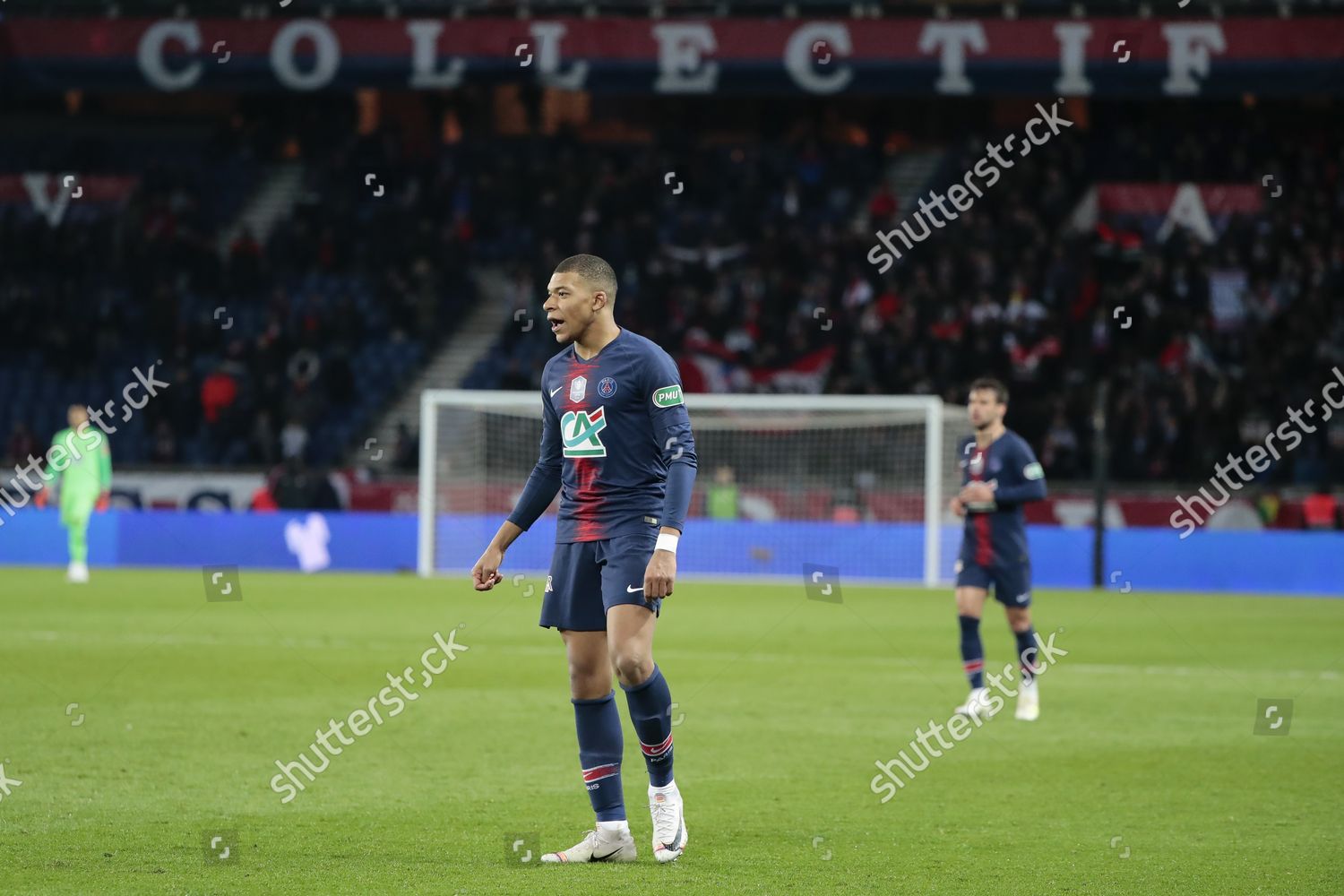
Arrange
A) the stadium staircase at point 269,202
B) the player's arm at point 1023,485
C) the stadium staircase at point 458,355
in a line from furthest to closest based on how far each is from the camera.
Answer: the stadium staircase at point 269,202
the stadium staircase at point 458,355
the player's arm at point 1023,485

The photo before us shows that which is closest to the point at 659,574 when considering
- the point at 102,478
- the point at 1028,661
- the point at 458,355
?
the point at 1028,661

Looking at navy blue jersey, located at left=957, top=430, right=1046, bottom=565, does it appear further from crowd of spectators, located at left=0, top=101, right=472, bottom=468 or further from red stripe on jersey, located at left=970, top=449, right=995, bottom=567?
crowd of spectators, located at left=0, top=101, right=472, bottom=468

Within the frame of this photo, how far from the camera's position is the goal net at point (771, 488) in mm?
24625

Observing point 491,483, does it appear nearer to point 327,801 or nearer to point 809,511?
point 809,511

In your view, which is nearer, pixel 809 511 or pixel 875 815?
pixel 875 815

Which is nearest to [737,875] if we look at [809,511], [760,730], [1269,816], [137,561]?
[1269,816]

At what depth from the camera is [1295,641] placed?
16969 millimetres

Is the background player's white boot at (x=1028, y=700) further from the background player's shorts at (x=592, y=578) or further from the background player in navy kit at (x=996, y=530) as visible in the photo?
the background player's shorts at (x=592, y=578)

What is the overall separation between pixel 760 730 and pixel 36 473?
17.8 meters

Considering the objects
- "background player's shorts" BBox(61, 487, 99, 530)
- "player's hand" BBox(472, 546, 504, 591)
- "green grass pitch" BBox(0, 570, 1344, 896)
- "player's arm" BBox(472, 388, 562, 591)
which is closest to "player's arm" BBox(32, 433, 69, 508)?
"background player's shorts" BBox(61, 487, 99, 530)

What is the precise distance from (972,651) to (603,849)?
5.41 meters

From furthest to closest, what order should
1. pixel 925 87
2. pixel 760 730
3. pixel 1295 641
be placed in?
pixel 925 87, pixel 1295 641, pixel 760 730

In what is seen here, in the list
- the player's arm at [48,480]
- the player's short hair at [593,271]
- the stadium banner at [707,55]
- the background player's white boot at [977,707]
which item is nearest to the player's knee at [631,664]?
the player's short hair at [593,271]

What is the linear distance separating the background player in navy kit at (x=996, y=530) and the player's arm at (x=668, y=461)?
206 inches
